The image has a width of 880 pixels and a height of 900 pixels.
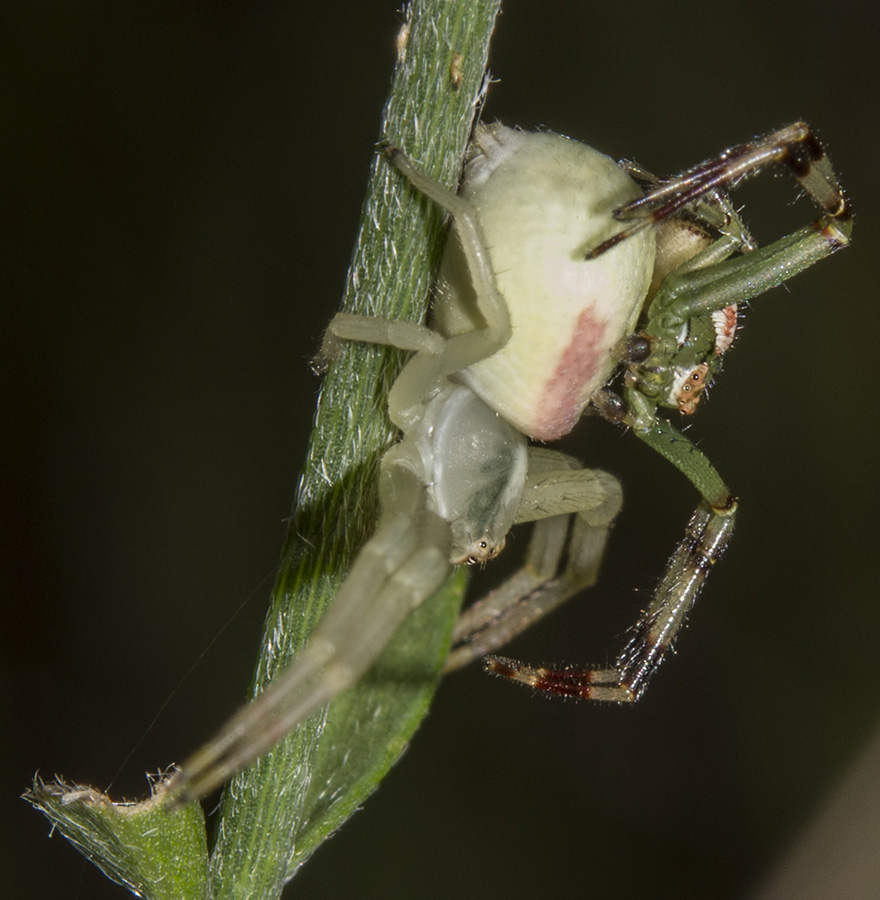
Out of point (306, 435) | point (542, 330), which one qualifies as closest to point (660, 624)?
point (542, 330)

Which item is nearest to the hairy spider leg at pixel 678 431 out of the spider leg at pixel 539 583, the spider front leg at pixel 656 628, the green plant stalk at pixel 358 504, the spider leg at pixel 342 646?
the spider front leg at pixel 656 628

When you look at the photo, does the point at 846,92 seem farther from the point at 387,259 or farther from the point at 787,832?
the point at 387,259

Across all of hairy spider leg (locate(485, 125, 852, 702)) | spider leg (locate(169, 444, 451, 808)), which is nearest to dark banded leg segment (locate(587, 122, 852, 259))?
hairy spider leg (locate(485, 125, 852, 702))

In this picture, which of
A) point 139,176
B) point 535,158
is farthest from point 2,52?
point 535,158

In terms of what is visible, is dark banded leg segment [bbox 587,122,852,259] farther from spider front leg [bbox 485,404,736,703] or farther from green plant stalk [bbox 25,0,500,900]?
spider front leg [bbox 485,404,736,703]

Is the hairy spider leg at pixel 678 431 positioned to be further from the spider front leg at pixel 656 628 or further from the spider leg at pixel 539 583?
the spider leg at pixel 539 583
